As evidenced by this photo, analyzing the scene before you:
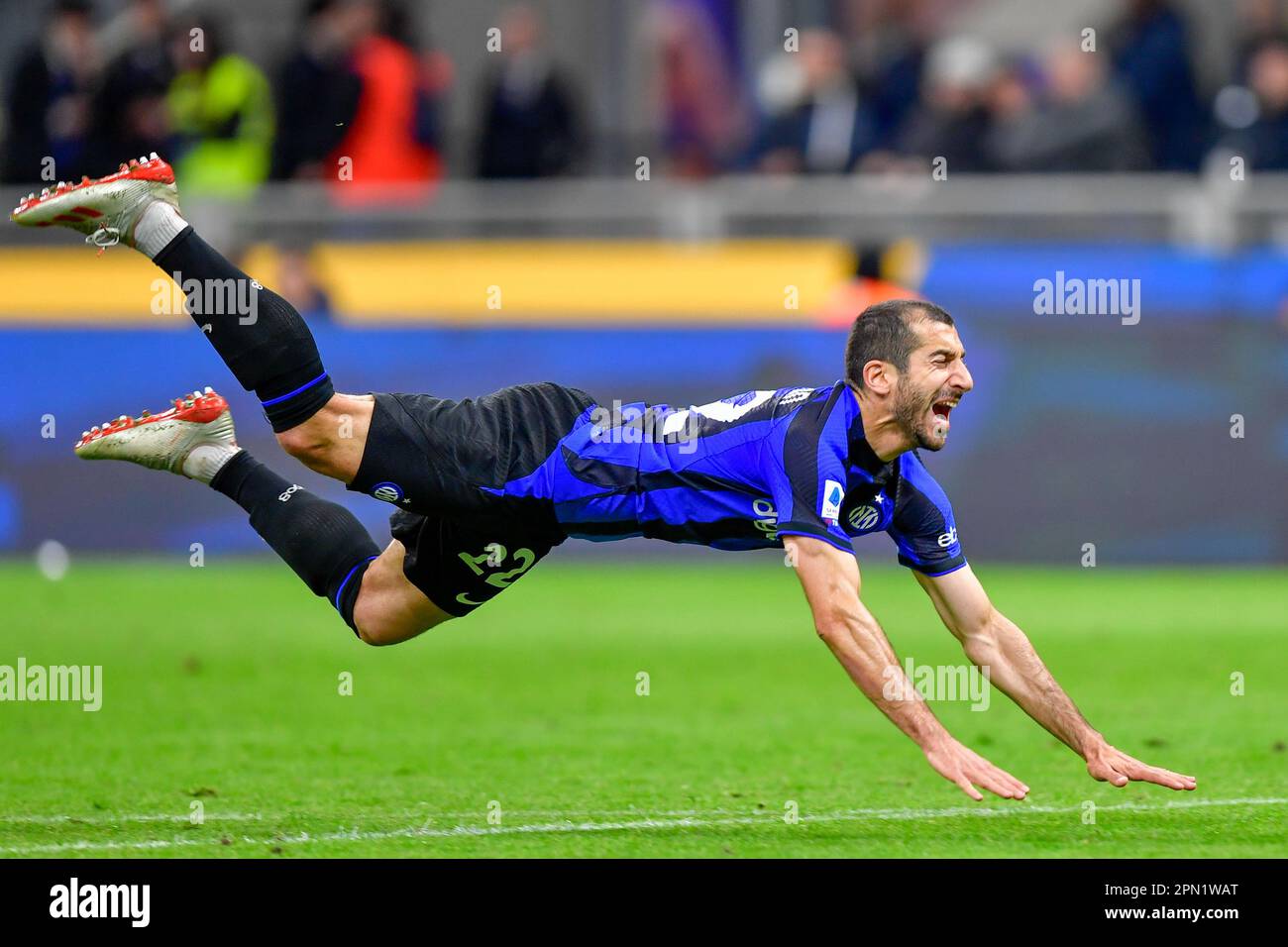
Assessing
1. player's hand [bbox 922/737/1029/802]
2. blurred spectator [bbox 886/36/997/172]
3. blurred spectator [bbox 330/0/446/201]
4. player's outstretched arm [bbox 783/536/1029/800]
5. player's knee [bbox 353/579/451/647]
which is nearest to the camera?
player's hand [bbox 922/737/1029/802]

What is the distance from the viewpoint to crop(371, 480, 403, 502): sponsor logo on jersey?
8.16m

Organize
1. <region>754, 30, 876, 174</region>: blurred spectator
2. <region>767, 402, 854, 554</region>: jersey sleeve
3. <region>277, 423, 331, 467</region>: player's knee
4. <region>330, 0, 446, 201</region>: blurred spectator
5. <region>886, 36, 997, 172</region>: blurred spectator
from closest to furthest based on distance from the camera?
<region>767, 402, 854, 554</region>: jersey sleeve
<region>277, 423, 331, 467</region>: player's knee
<region>886, 36, 997, 172</region>: blurred spectator
<region>754, 30, 876, 174</region>: blurred spectator
<region>330, 0, 446, 201</region>: blurred spectator

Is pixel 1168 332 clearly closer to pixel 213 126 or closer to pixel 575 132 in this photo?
pixel 575 132

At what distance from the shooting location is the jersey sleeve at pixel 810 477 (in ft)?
24.2

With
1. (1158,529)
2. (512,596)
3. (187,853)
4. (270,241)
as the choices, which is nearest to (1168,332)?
(1158,529)

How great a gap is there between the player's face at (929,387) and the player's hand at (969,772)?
1280 mm

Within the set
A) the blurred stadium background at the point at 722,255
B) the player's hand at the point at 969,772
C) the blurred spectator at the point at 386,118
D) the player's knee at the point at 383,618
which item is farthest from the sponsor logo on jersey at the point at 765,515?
the blurred spectator at the point at 386,118

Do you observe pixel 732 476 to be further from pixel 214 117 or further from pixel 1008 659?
pixel 214 117

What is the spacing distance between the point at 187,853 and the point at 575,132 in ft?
41.2

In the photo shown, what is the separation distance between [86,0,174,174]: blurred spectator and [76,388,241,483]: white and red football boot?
980cm

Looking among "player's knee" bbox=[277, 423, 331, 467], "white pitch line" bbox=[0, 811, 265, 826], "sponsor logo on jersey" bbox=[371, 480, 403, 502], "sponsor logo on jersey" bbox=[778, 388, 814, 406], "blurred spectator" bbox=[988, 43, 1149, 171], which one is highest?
"blurred spectator" bbox=[988, 43, 1149, 171]

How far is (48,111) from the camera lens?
1881cm

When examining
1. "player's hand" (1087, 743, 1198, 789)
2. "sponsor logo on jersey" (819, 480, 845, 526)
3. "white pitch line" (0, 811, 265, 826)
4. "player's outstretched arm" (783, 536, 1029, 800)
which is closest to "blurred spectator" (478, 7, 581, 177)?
"white pitch line" (0, 811, 265, 826)

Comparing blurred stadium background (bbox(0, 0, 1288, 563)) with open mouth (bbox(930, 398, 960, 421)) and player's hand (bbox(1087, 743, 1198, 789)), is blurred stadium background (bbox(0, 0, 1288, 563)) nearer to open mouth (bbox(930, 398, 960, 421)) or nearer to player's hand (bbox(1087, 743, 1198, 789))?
open mouth (bbox(930, 398, 960, 421))
